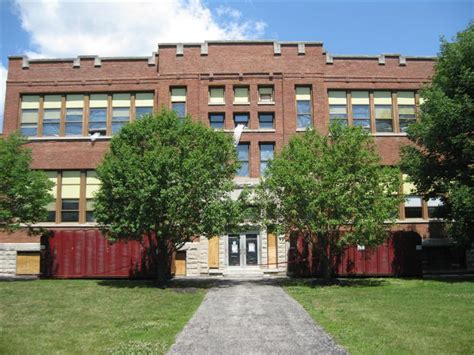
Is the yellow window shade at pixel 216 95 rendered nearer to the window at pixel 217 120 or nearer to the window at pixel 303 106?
Result: the window at pixel 217 120

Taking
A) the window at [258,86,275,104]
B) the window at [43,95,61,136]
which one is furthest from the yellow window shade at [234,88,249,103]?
the window at [43,95,61,136]

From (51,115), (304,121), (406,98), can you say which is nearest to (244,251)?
(304,121)

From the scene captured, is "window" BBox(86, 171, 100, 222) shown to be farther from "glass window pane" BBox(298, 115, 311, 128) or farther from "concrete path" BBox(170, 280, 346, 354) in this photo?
"concrete path" BBox(170, 280, 346, 354)

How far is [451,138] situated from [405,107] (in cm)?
890

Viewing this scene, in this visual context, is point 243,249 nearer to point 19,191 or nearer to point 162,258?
point 162,258

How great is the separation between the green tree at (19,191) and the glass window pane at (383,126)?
64.6ft

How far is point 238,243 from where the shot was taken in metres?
28.7

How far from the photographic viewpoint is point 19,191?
2317 centimetres

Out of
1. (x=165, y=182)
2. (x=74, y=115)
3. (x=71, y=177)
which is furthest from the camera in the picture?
(x=74, y=115)

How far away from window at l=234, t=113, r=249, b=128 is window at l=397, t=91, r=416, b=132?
31.6ft

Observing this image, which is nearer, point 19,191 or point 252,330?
point 252,330

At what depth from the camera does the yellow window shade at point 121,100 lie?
99.9ft

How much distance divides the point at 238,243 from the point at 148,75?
39.1ft

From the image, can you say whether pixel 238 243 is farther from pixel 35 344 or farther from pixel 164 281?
pixel 35 344
